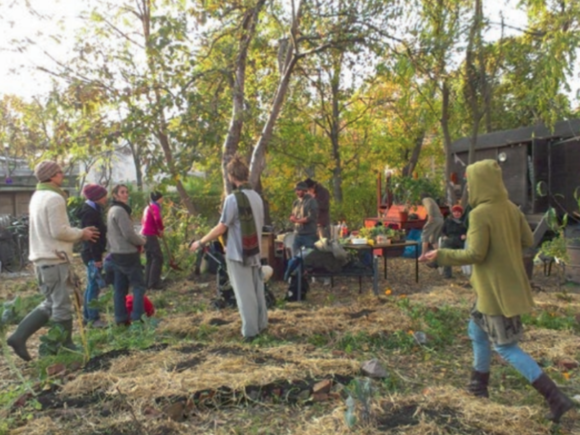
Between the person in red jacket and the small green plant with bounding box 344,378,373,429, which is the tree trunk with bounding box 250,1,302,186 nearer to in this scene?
the person in red jacket

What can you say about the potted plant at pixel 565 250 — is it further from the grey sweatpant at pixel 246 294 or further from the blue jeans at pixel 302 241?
the grey sweatpant at pixel 246 294

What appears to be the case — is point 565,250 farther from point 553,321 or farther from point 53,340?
point 53,340

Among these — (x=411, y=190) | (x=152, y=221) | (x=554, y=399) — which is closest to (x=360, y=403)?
(x=554, y=399)

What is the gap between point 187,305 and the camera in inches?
298

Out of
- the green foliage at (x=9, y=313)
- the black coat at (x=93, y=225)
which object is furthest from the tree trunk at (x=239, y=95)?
the green foliage at (x=9, y=313)

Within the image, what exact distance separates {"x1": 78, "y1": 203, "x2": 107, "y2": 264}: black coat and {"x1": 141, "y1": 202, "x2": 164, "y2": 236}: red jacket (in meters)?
1.73

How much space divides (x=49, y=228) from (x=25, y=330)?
36.5 inches

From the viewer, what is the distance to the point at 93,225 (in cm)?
636

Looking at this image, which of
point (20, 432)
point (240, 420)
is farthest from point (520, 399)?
point (20, 432)

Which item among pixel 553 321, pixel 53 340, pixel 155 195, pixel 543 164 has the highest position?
pixel 543 164

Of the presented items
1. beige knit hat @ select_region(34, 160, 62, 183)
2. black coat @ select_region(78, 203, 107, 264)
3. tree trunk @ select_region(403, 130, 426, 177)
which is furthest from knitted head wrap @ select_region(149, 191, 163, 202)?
tree trunk @ select_region(403, 130, 426, 177)

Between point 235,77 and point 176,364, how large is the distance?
5.94 m

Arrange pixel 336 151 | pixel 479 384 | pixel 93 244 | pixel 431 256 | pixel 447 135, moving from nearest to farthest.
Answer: pixel 431 256 → pixel 479 384 → pixel 93 244 → pixel 447 135 → pixel 336 151

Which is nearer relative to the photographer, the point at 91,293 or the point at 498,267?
the point at 498,267
